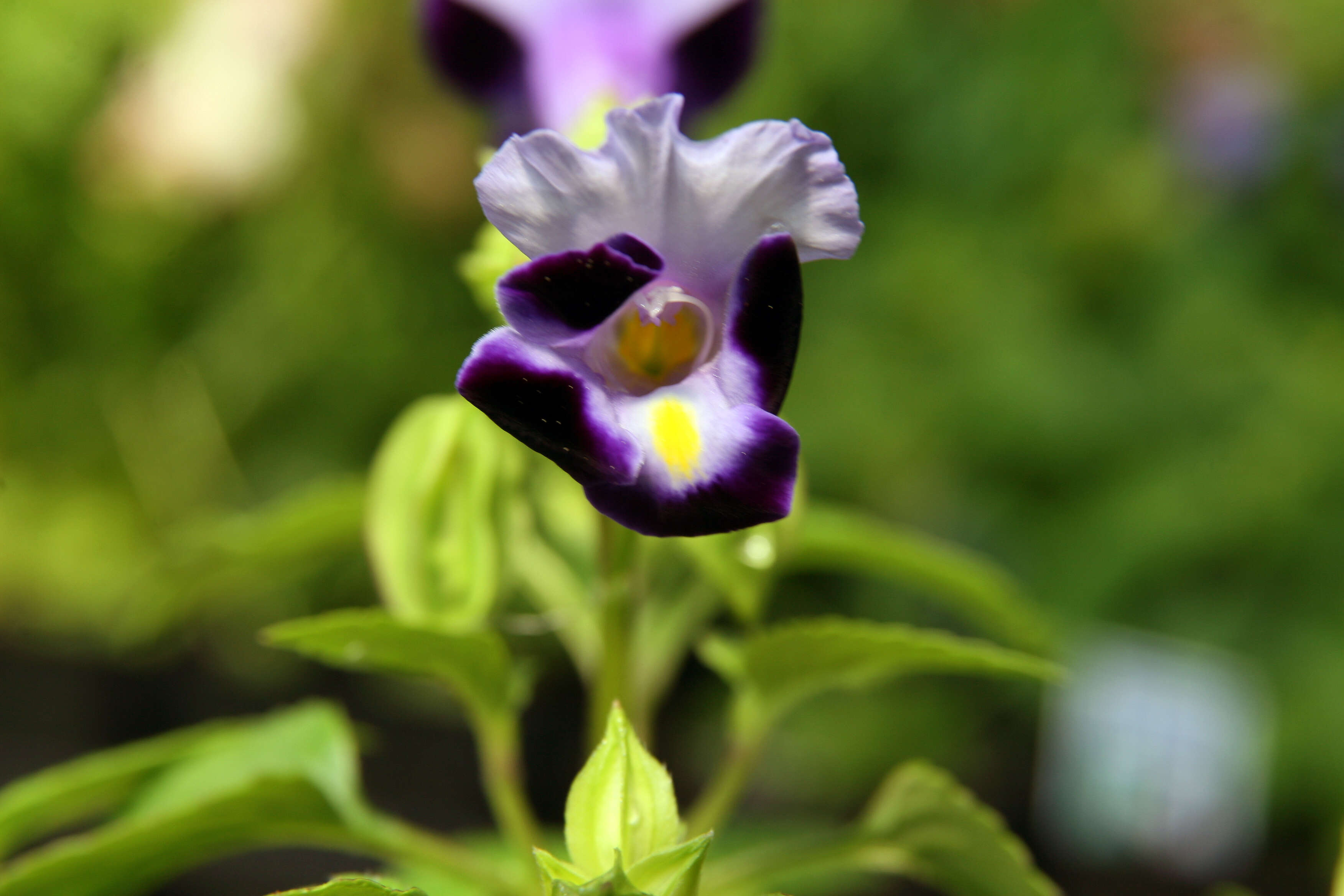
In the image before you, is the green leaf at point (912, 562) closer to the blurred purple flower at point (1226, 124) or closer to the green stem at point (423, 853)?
the green stem at point (423, 853)

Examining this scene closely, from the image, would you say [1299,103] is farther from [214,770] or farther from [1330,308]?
[214,770]

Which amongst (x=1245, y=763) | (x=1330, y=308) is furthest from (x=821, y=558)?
(x=1330, y=308)

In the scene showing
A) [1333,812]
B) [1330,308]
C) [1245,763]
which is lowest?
[1333,812]

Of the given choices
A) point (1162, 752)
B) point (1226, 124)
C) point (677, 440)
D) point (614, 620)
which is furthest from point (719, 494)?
point (1226, 124)

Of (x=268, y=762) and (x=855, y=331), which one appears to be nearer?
(x=268, y=762)

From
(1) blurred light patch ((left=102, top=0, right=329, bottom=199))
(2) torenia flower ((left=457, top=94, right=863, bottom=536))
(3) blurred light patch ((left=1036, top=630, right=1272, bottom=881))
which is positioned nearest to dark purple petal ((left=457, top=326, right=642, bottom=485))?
(2) torenia flower ((left=457, top=94, right=863, bottom=536))

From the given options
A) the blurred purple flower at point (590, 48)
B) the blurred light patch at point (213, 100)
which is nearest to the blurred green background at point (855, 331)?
the blurred light patch at point (213, 100)

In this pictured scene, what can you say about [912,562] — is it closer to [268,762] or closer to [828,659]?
[828,659]
